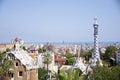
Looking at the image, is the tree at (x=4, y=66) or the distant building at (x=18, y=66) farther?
the distant building at (x=18, y=66)

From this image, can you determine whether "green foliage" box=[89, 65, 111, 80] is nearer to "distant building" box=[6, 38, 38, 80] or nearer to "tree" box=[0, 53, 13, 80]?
"distant building" box=[6, 38, 38, 80]

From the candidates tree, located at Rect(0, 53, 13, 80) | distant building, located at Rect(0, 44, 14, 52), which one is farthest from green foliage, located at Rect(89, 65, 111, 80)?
distant building, located at Rect(0, 44, 14, 52)

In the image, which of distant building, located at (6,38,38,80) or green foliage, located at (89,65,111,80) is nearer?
green foliage, located at (89,65,111,80)

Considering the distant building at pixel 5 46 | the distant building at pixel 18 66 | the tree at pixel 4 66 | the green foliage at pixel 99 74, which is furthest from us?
the distant building at pixel 5 46

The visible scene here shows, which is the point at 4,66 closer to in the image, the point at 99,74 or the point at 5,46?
the point at 99,74

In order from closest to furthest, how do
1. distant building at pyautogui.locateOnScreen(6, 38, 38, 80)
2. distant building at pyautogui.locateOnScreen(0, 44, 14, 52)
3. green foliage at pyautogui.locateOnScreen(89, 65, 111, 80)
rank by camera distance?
green foliage at pyautogui.locateOnScreen(89, 65, 111, 80) → distant building at pyautogui.locateOnScreen(6, 38, 38, 80) → distant building at pyautogui.locateOnScreen(0, 44, 14, 52)

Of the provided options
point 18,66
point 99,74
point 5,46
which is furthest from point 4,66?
point 5,46

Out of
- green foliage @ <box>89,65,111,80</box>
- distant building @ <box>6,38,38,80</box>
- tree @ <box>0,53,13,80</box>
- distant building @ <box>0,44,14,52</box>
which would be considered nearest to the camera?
green foliage @ <box>89,65,111,80</box>

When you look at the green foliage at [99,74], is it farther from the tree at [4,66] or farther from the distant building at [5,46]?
the distant building at [5,46]

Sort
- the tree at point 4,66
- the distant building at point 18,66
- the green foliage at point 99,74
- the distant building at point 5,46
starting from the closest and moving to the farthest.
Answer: the green foliage at point 99,74 < the tree at point 4,66 < the distant building at point 18,66 < the distant building at point 5,46

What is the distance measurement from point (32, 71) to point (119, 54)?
825 inches

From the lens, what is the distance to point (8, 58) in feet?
58.3

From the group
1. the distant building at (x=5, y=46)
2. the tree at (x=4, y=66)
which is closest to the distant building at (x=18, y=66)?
the tree at (x=4, y=66)

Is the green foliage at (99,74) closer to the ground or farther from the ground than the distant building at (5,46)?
closer to the ground
